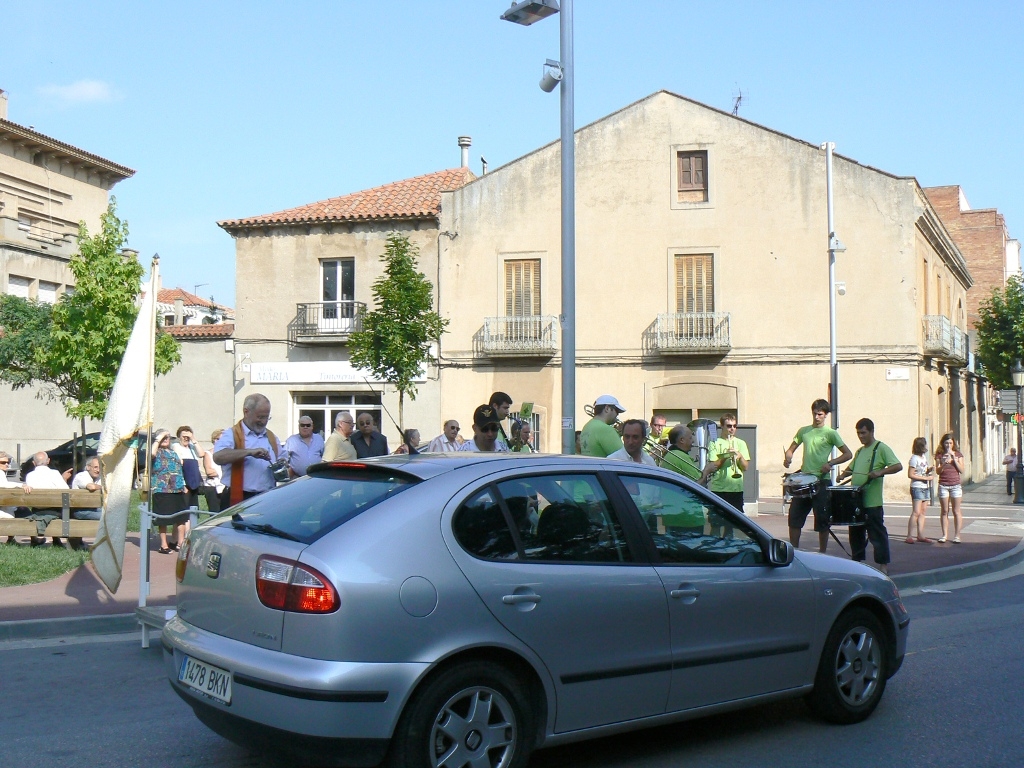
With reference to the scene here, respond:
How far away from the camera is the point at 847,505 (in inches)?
437

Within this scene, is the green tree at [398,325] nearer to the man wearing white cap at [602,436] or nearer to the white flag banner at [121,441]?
the man wearing white cap at [602,436]

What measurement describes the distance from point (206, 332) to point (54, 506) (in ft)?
57.6

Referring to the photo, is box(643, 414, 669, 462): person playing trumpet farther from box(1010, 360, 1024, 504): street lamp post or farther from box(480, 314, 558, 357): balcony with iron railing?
box(1010, 360, 1024, 504): street lamp post

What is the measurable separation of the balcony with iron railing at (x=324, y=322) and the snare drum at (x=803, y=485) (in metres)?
18.4

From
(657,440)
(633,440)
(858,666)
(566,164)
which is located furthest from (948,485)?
(858,666)

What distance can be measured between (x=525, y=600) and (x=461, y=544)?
0.36m

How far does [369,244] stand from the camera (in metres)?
29.1

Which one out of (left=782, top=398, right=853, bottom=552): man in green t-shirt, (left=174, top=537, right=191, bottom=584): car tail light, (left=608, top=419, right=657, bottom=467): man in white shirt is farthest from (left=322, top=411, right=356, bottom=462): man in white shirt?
(left=174, top=537, right=191, bottom=584): car tail light

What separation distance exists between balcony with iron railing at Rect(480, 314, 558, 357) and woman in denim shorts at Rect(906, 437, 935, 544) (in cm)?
1220

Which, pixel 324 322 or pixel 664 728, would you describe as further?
pixel 324 322

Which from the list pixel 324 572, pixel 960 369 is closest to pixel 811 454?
pixel 324 572

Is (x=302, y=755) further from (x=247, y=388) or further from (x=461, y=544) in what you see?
(x=247, y=388)

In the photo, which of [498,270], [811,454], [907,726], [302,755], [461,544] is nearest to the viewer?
[302,755]

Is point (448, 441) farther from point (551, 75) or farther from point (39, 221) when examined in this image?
point (39, 221)
